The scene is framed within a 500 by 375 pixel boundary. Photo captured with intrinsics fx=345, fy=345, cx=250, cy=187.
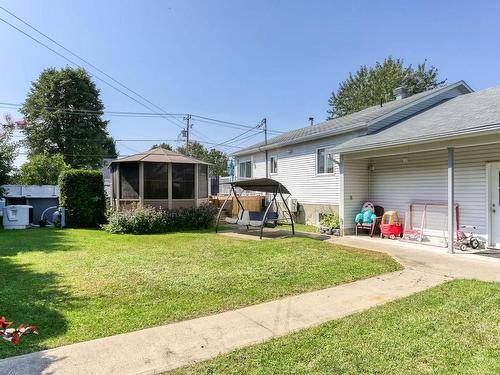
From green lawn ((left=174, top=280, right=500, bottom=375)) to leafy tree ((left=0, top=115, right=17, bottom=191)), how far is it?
13991 mm

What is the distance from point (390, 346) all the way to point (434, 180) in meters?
7.88

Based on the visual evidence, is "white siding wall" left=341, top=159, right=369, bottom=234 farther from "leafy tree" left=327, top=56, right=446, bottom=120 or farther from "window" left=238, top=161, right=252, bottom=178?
"leafy tree" left=327, top=56, right=446, bottom=120

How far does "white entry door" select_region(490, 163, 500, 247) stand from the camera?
8477 millimetres

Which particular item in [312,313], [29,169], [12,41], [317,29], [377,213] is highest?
[317,29]

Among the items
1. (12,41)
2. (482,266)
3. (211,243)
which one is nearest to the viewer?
(482,266)

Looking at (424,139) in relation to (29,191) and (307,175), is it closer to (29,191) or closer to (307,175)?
(307,175)

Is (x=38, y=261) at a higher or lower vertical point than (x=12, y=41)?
lower

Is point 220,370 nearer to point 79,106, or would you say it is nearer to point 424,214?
point 424,214

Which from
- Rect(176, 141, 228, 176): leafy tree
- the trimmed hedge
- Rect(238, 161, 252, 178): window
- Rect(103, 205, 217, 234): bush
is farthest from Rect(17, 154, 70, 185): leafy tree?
Rect(176, 141, 228, 176): leafy tree

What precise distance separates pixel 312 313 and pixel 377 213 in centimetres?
805

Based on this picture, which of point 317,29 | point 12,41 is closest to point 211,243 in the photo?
point 12,41

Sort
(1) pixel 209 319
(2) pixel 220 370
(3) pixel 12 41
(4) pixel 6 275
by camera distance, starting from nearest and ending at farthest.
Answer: (2) pixel 220 370 → (1) pixel 209 319 → (4) pixel 6 275 → (3) pixel 12 41

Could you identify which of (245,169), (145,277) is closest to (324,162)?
(245,169)

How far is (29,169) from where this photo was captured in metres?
19.3
